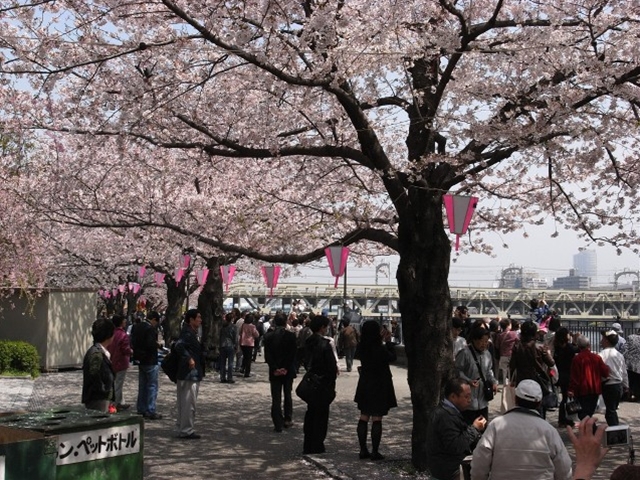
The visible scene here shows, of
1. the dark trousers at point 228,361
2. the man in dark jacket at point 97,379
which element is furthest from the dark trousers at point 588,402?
the dark trousers at point 228,361

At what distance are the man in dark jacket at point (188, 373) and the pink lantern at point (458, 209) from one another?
3843 millimetres

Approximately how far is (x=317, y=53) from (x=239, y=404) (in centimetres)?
896

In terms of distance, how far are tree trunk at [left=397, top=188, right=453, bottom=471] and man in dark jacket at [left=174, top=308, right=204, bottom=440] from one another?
135 inches

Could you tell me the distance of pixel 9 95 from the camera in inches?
514

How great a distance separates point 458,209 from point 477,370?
201 centimetres

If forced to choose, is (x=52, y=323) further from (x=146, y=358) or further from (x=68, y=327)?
(x=146, y=358)

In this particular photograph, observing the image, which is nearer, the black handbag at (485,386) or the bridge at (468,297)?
the black handbag at (485,386)

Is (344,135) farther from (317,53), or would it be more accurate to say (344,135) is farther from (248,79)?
(317,53)

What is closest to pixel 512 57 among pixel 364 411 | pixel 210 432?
pixel 364 411

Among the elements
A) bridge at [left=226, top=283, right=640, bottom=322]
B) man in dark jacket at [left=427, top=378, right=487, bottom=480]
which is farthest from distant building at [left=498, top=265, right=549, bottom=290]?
man in dark jacket at [left=427, top=378, right=487, bottom=480]

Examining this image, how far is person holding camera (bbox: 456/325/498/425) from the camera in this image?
9359 mm

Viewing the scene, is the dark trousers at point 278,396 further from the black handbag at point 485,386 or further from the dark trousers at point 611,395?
the dark trousers at point 611,395

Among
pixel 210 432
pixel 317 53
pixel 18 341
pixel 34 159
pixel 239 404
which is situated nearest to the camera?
pixel 317 53

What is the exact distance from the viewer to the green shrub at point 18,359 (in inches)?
816
